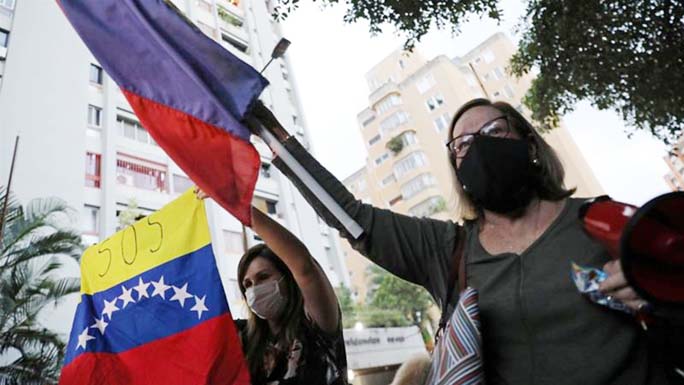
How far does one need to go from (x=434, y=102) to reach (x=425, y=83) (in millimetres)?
2457

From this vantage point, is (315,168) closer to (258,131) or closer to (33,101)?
(258,131)

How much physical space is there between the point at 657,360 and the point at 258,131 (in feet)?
5.47

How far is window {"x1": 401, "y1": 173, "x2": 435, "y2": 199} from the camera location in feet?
128

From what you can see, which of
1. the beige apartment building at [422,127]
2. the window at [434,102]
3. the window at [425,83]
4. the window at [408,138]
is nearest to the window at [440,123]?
the beige apartment building at [422,127]

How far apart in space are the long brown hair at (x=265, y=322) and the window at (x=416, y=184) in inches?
1462

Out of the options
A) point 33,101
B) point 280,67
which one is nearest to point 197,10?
point 280,67

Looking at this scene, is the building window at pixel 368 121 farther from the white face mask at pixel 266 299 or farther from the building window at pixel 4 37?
the white face mask at pixel 266 299

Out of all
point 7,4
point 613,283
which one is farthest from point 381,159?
point 613,283

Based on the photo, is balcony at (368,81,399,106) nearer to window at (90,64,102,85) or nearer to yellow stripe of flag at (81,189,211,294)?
window at (90,64,102,85)

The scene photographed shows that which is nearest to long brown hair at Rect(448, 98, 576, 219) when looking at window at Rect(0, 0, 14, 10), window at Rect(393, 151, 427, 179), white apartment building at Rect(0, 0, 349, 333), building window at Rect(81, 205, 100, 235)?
white apartment building at Rect(0, 0, 349, 333)

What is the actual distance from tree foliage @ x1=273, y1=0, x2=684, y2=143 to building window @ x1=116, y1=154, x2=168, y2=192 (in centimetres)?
1357

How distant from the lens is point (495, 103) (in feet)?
5.91

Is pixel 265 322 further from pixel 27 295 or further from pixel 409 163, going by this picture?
pixel 409 163

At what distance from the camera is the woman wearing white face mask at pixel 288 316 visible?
78.4 inches
